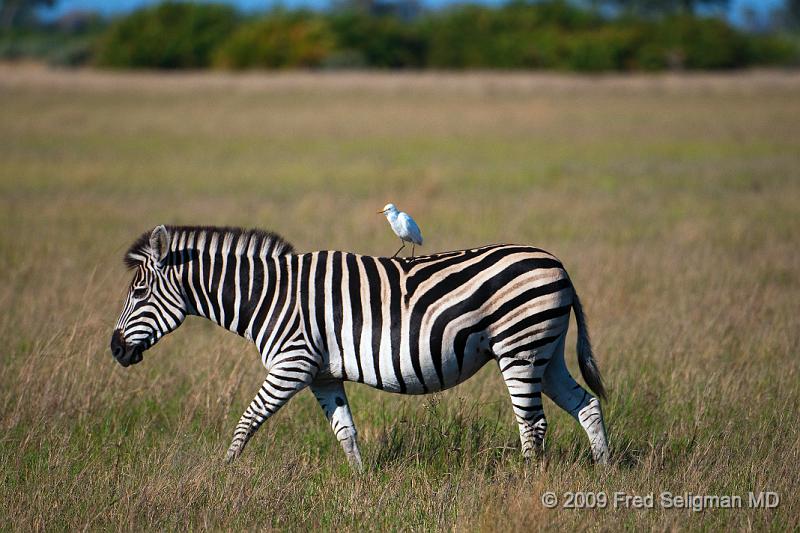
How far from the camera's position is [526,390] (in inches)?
207

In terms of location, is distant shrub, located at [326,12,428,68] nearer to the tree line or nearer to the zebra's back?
the tree line

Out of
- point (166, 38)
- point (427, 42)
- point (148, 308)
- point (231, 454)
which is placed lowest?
point (231, 454)

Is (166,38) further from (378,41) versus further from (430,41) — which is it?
(430,41)

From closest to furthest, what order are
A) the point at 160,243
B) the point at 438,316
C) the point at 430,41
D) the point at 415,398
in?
the point at 438,316 → the point at 160,243 → the point at 415,398 → the point at 430,41

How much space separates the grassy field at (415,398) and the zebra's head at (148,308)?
0.68 metres

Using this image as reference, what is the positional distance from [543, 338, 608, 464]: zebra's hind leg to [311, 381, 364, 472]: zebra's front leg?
3.78 feet

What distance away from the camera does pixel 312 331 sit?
536 cm

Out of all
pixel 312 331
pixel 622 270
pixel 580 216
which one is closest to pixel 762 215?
pixel 580 216

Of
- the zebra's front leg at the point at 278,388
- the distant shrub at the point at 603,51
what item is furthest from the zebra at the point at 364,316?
the distant shrub at the point at 603,51

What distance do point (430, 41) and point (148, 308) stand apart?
66.9m

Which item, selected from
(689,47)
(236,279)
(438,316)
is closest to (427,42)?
(689,47)

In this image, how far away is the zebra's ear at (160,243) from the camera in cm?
543

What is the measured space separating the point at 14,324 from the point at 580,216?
30.0 ft

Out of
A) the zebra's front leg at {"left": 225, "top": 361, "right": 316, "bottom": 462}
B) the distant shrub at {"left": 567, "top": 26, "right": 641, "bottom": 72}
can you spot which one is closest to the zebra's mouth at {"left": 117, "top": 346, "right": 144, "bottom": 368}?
the zebra's front leg at {"left": 225, "top": 361, "right": 316, "bottom": 462}
